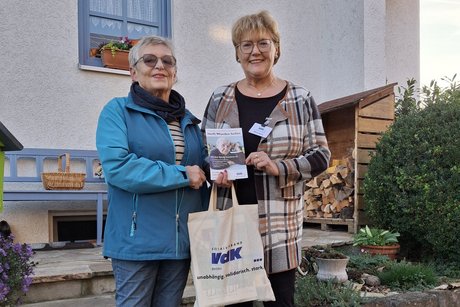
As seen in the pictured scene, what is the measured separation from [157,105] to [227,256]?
694mm

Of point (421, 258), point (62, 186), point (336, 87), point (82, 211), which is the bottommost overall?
point (421, 258)

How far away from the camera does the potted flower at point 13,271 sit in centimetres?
232

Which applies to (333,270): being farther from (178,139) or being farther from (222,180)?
(178,139)

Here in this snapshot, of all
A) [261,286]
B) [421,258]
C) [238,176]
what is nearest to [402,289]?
[421,258]

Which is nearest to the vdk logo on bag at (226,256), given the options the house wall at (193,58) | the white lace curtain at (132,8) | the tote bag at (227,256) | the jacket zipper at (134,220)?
the tote bag at (227,256)

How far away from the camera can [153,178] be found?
1.72 m

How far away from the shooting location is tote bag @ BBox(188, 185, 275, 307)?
1835 mm

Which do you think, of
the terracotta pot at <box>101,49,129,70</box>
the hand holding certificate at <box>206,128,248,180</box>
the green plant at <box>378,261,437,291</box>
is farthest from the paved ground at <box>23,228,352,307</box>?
the terracotta pot at <box>101,49,129,70</box>

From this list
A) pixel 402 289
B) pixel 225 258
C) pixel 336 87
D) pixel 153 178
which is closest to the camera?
pixel 153 178

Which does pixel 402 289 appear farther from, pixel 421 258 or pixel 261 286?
pixel 261 286

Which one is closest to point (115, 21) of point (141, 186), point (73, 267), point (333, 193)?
point (73, 267)

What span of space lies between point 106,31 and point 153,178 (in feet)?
12.4

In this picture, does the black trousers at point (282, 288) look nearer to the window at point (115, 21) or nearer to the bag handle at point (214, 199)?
the bag handle at point (214, 199)

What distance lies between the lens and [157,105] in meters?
1.88
